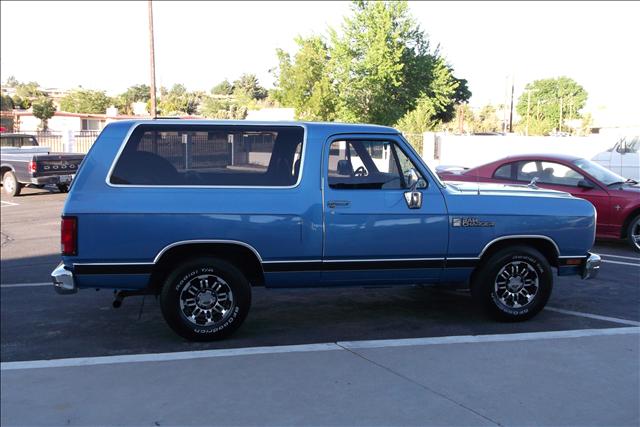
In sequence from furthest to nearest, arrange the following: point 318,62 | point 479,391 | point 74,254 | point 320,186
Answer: point 318,62
point 320,186
point 74,254
point 479,391

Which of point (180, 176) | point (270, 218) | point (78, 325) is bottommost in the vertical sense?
point (78, 325)

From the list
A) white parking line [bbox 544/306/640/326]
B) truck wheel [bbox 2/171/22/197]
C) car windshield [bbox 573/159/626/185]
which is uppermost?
car windshield [bbox 573/159/626/185]

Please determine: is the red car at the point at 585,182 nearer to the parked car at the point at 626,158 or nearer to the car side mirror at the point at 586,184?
the car side mirror at the point at 586,184

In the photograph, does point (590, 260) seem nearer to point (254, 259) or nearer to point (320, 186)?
point (320, 186)

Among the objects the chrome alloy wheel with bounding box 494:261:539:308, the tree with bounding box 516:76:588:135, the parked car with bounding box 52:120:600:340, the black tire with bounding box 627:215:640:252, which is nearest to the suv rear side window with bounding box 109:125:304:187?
the parked car with bounding box 52:120:600:340

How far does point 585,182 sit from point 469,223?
17.2 ft

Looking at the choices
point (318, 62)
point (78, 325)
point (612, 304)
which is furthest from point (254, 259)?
point (318, 62)

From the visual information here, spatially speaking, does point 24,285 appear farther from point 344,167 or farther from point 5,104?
point 5,104

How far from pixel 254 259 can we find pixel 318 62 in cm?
3859

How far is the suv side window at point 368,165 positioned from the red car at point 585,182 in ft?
15.0

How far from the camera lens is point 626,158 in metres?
16.0

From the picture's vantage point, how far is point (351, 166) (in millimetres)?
5992

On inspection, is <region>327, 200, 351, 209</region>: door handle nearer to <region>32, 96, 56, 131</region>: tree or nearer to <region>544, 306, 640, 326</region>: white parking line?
<region>544, 306, 640, 326</region>: white parking line

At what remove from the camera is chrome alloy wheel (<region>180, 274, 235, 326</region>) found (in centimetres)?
565
